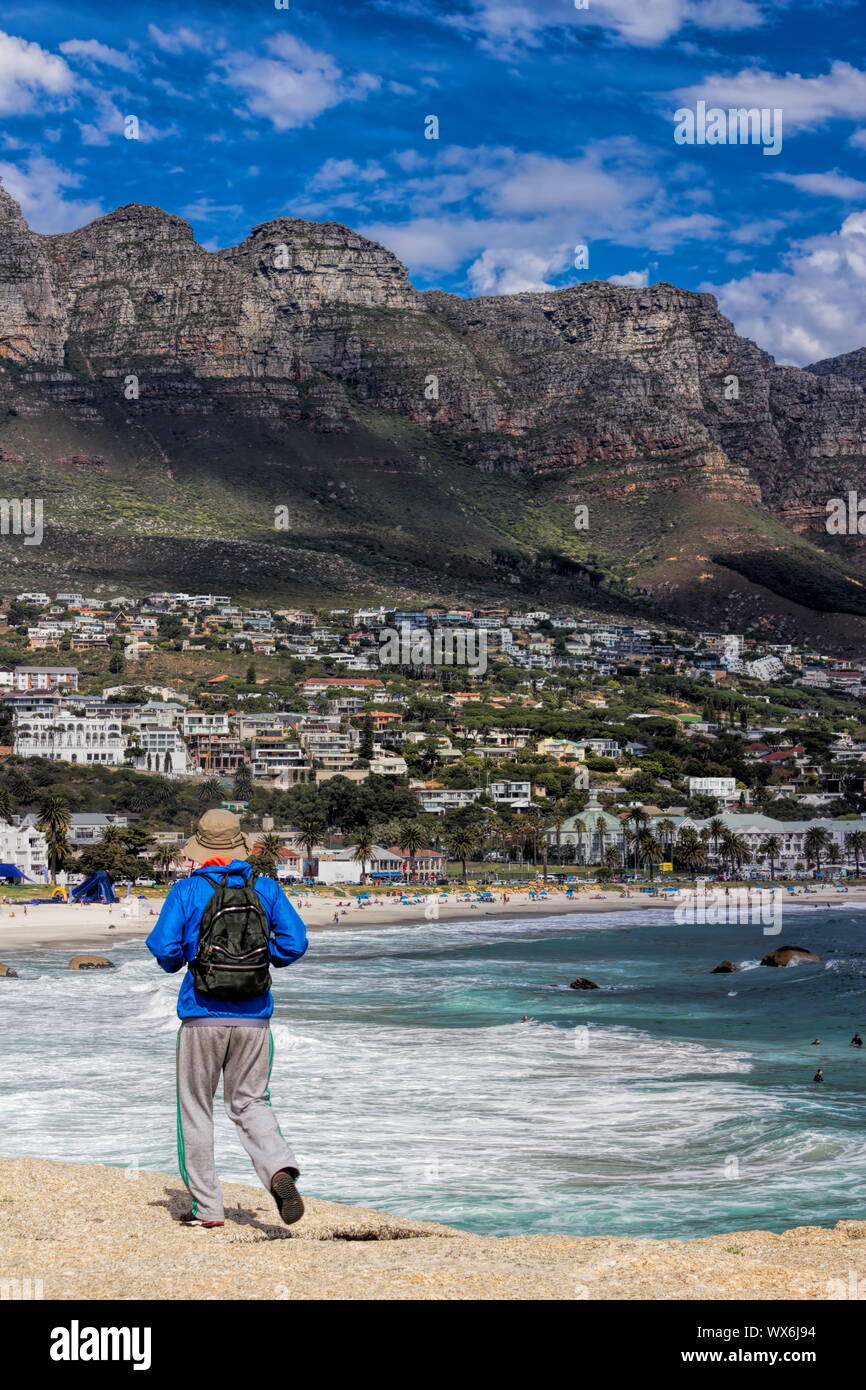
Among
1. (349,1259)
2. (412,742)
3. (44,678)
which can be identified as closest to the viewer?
(349,1259)

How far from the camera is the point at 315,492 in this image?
19888 centimetres

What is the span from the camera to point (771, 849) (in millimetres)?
96500

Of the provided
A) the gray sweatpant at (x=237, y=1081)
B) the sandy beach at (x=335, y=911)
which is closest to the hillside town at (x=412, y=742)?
the sandy beach at (x=335, y=911)

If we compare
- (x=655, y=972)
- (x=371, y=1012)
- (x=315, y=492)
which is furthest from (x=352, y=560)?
(x=371, y=1012)

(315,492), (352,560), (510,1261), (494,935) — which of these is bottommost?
(494,935)

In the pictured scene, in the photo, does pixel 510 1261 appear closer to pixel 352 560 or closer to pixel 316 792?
pixel 316 792

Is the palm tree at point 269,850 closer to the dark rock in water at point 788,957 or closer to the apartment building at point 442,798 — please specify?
the apartment building at point 442,798

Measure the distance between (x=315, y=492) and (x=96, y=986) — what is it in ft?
540

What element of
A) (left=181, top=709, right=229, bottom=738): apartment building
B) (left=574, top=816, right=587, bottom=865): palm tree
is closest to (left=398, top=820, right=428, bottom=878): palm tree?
(left=574, top=816, right=587, bottom=865): palm tree

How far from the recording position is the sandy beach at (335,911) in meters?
56.6

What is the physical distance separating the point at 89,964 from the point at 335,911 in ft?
91.2

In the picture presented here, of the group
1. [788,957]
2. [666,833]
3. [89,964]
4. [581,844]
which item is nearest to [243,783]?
[581,844]

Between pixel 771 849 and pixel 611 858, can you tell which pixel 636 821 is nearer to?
pixel 611 858

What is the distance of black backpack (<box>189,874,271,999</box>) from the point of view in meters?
7.51
